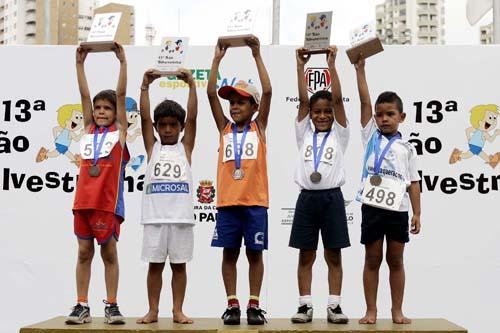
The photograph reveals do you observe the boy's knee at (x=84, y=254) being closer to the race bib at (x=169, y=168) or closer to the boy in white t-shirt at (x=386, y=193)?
the race bib at (x=169, y=168)

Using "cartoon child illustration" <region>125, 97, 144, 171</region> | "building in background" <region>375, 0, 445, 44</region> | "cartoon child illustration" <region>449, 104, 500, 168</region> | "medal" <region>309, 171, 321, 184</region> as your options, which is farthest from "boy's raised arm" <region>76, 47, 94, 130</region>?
"building in background" <region>375, 0, 445, 44</region>

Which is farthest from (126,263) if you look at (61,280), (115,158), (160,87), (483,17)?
(483,17)

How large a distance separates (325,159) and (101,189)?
4.00ft

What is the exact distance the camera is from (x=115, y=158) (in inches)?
170

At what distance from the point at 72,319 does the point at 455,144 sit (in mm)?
3196

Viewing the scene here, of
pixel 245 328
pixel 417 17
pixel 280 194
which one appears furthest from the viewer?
pixel 417 17

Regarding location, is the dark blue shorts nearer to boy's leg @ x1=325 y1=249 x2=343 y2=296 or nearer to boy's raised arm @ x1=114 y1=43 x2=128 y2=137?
boy's leg @ x1=325 y1=249 x2=343 y2=296

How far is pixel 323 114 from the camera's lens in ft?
14.2

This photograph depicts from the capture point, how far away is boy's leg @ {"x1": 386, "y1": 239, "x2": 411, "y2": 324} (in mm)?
4238

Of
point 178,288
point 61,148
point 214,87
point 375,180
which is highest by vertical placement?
point 214,87

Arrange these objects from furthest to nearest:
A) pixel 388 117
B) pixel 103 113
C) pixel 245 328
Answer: pixel 103 113
pixel 388 117
pixel 245 328

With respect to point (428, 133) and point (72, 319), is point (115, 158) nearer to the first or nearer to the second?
point (72, 319)

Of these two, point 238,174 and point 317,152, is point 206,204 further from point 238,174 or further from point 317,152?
point 317,152

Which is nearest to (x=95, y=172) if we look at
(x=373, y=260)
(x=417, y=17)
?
(x=373, y=260)
